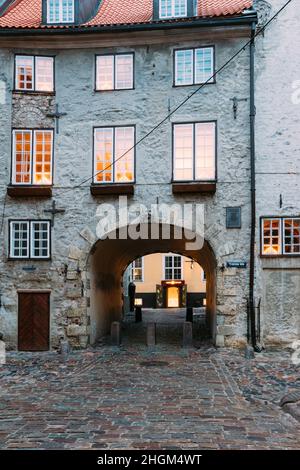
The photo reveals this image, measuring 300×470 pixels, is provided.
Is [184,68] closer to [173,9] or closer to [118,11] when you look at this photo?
[173,9]

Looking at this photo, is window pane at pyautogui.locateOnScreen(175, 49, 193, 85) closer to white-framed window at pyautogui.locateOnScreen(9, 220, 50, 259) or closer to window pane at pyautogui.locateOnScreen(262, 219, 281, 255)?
window pane at pyautogui.locateOnScreen(262, 219, 281, 255)

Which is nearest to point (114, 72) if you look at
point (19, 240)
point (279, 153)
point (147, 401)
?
point (279, 153)

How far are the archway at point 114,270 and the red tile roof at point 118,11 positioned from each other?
7.39 m

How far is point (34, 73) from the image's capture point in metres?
16.8

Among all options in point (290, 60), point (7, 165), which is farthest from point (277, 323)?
point (7, 165)

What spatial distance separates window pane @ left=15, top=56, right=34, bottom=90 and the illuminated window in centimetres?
934

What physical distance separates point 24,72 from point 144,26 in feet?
13.8

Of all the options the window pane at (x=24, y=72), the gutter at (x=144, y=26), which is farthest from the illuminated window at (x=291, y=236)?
the window pane at (x=24, y=72)

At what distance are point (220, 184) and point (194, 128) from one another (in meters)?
1.97

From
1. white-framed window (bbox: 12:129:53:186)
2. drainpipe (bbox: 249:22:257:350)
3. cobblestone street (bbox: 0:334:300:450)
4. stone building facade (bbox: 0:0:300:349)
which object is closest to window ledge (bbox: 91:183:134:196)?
stone building facade (bbox: 0:0:300:349)

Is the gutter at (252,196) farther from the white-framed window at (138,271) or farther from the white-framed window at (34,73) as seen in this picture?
the white-framed window at (138,271)

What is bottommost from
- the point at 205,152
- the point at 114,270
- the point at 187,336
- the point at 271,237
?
the point at 187,336

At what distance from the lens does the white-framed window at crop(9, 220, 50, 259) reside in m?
16.5

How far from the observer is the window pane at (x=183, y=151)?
16.2 m
